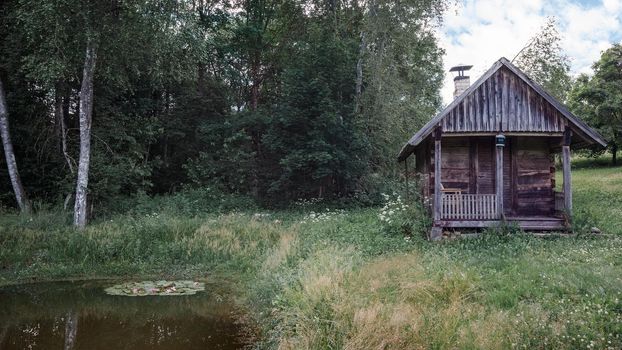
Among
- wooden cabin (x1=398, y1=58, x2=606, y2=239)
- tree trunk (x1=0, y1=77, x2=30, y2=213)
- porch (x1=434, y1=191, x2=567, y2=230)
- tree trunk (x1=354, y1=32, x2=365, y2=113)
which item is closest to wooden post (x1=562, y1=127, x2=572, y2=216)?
wooden cabin (x1=398, y1=58, x2=606, y2=239)

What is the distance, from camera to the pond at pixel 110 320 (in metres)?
8.14

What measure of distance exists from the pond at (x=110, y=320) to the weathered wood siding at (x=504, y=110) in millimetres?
9149

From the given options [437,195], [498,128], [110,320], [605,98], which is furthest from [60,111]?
[605,98]

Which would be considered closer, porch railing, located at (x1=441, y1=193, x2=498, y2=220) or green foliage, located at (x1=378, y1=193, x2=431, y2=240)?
green foliage, located at (x1=378, y1=193, x2=431, y2=240)

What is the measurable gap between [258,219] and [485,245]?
351 inches

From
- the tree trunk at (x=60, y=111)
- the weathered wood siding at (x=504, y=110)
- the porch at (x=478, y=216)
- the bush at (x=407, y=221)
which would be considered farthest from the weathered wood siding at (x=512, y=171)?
the tree trunk at (x=60, y=111)

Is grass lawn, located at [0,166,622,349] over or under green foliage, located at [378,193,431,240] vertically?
under

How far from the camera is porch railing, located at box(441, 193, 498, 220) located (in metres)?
14.7

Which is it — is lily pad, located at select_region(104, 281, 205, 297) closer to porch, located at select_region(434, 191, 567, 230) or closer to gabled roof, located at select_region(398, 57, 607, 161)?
porch, located at select_region(434, 191, 567, 230)

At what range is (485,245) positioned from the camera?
1291cm

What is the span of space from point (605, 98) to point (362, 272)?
3588 centimetres

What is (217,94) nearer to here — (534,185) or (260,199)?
(260,199)

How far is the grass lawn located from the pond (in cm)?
78

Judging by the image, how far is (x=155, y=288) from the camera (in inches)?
463
